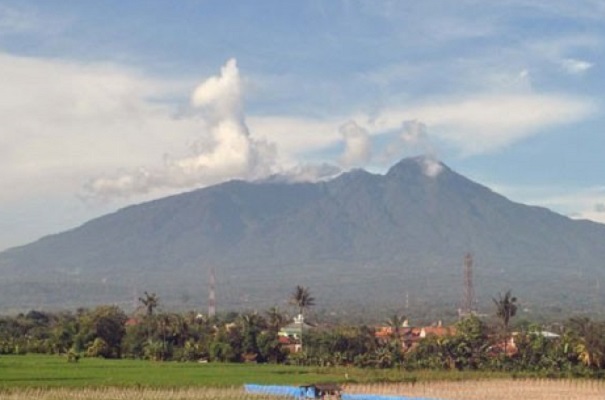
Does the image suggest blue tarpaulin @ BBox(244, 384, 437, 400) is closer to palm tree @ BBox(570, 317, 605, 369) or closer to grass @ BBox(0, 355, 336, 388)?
grass @ BBox(0, 355, 336, 388)

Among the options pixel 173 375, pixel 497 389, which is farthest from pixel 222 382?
pixel 497 389

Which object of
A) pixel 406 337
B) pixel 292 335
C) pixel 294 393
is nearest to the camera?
pixel 294 393

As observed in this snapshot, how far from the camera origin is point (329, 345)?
63812 mm

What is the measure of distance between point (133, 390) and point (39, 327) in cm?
4744

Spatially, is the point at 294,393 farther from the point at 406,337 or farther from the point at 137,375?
the point at 406,337

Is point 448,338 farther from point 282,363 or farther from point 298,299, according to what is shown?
point 298,299

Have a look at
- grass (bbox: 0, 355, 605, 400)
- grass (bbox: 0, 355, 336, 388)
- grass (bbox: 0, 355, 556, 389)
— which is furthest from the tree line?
grass (bbox: 0, 355, 605, 400)

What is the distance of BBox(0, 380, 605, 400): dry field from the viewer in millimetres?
34219

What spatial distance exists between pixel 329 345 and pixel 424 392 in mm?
24109

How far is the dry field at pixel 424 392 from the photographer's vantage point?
34.2 meters

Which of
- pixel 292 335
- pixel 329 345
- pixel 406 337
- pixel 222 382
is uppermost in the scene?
pixel 292 335

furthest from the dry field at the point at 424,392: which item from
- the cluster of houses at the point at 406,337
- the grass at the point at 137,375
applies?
the cluster of houses at the point at 406,337

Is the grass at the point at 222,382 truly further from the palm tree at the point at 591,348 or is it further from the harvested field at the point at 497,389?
the palm tree at the point at 591,348

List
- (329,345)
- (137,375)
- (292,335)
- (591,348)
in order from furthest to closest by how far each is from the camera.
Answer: (292,335)
(329,345)
(591,348)
(137,375)
